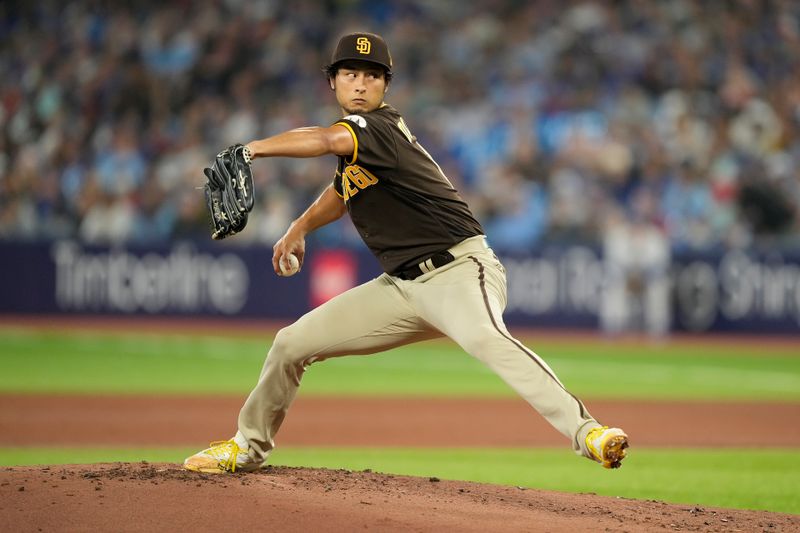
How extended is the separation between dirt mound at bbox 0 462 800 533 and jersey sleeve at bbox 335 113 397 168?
1562mm

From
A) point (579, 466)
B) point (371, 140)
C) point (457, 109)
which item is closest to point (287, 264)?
point (371, 140)

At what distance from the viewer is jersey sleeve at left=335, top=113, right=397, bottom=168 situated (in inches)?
209

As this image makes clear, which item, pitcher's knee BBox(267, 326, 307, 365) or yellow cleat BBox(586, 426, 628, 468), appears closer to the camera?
yellow cleat BBox(586, 426, 628, 468)

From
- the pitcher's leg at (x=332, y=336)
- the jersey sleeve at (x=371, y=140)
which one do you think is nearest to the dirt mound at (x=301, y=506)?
the pitcher's leg at (x=332, y=336)

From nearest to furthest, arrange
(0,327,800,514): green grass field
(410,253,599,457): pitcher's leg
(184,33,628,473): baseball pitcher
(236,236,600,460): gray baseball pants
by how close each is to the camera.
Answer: (410,253,599,457): pitcher's leg < (184,33,628,473): baseball pitcher < (236,236,600,460): gray baseball pants < (0,327,800,514): green grass field

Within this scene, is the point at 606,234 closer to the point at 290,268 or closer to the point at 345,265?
the point at 345,265

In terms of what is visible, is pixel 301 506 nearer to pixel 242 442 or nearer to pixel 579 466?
pixel 242 442

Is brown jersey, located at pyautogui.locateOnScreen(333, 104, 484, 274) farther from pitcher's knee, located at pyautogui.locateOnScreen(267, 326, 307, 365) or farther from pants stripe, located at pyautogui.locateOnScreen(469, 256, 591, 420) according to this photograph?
pitcher's knee, located at pyautogui.locateOnScreen(267, 326, 307, 365)

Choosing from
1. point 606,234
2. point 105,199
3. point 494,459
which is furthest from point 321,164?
point 494,459

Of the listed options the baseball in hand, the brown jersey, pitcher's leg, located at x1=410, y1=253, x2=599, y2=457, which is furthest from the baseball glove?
the baseball in hand

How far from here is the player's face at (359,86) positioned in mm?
5695

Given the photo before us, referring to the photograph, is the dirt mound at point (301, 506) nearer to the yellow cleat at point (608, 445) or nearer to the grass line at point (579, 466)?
the yellow cleat at point (608, 445)

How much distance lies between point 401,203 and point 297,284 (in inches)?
554

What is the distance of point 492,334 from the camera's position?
5426 mm
